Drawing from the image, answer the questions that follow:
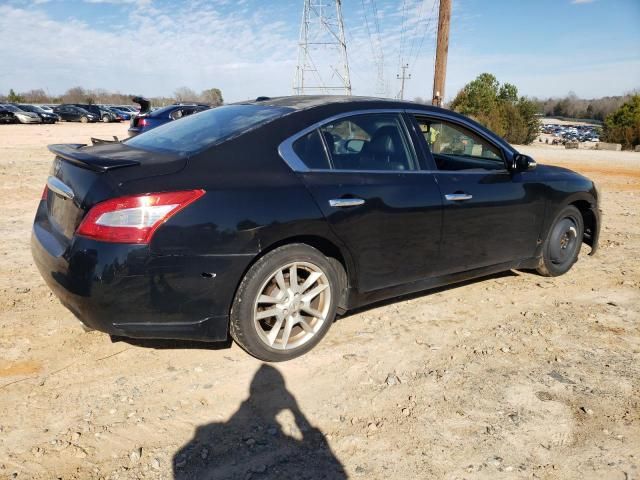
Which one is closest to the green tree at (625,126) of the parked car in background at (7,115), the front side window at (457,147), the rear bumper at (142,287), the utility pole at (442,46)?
the utility pole at (442,46)

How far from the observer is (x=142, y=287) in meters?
2.64

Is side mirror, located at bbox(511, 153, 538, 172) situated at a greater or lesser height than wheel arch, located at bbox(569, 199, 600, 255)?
greater

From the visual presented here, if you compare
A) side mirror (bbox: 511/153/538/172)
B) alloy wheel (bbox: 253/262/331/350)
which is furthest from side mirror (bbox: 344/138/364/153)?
side mirror (bbox: 511/153/538/172)

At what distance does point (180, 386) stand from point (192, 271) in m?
0.72

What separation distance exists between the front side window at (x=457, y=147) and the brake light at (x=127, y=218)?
7.04ft

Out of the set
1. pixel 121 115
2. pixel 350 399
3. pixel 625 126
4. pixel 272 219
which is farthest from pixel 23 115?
pixel 625 126

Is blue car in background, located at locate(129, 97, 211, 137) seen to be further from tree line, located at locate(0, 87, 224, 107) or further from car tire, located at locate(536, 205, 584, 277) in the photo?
tree line, located at locate(0, 87, 224, 107)

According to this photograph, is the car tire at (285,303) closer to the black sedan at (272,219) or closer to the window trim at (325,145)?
the black sedan at (272,219)

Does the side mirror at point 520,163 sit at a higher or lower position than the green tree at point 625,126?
lower

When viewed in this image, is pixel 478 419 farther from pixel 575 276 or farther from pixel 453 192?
pixel 575 276

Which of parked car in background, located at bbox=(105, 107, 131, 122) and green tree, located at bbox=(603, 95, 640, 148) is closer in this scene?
green tree, located at bbox=(603, 95, 640, 148)

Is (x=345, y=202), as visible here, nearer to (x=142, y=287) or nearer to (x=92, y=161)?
(x=142, y=287)

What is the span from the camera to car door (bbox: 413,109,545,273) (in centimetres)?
384

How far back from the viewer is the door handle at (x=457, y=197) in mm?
3762
